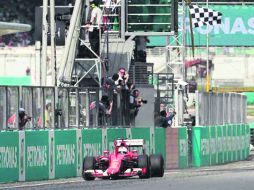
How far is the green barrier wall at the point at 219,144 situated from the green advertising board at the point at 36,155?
9.70 m

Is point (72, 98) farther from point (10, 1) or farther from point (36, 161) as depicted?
point (10, 1)

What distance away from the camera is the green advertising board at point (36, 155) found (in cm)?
2222

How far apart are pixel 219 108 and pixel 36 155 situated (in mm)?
13481

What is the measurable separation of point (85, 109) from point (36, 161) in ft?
10.3

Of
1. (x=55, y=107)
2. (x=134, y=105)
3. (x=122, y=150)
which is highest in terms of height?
(x=134, y=105)

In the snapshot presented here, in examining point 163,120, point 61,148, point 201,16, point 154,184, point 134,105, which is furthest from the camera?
point 201,16

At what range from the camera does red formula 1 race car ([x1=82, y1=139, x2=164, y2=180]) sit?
2152cm

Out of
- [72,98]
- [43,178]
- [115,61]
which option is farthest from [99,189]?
[115,61]

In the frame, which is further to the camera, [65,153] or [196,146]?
[196,146]

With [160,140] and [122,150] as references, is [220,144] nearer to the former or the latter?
[160,140]

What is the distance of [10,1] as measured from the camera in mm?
92750

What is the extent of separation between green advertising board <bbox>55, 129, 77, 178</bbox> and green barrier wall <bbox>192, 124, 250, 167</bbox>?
836 centimetres

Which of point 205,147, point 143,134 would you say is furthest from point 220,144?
point 143,134

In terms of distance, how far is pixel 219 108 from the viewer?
115ft
